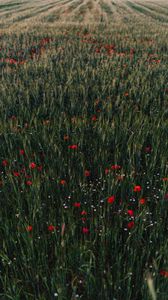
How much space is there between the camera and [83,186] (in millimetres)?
2186

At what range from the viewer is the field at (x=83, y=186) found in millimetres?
1522

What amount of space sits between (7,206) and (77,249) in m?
0.74

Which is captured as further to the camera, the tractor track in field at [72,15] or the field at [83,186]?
the tractor track in field at [72,15]

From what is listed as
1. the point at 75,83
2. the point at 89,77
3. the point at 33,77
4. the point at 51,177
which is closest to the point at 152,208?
the point at 51,177

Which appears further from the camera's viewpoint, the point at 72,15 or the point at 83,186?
the point at 72,15

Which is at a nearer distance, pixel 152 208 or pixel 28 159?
pixel 152 208

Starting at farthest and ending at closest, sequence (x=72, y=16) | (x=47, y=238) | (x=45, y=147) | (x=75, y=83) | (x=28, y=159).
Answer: (x=72, y=16) → (x=75, y=83) → (x=45, y=147) → (x=28, y=159) → (x=47, y=238)

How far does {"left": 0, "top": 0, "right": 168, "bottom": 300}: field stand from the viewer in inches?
59.9

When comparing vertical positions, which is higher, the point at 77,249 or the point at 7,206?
the point at 77,249

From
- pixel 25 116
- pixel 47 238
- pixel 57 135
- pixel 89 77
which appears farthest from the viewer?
pixel 89 77

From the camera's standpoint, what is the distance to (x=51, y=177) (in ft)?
7.52

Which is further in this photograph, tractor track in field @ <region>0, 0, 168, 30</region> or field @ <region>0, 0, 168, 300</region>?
tractor track in field @ <region>0, 0, 168, 30</region>

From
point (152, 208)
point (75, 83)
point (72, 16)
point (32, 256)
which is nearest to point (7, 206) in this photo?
point (32, 256)

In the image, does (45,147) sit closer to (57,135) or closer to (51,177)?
(57,135)
